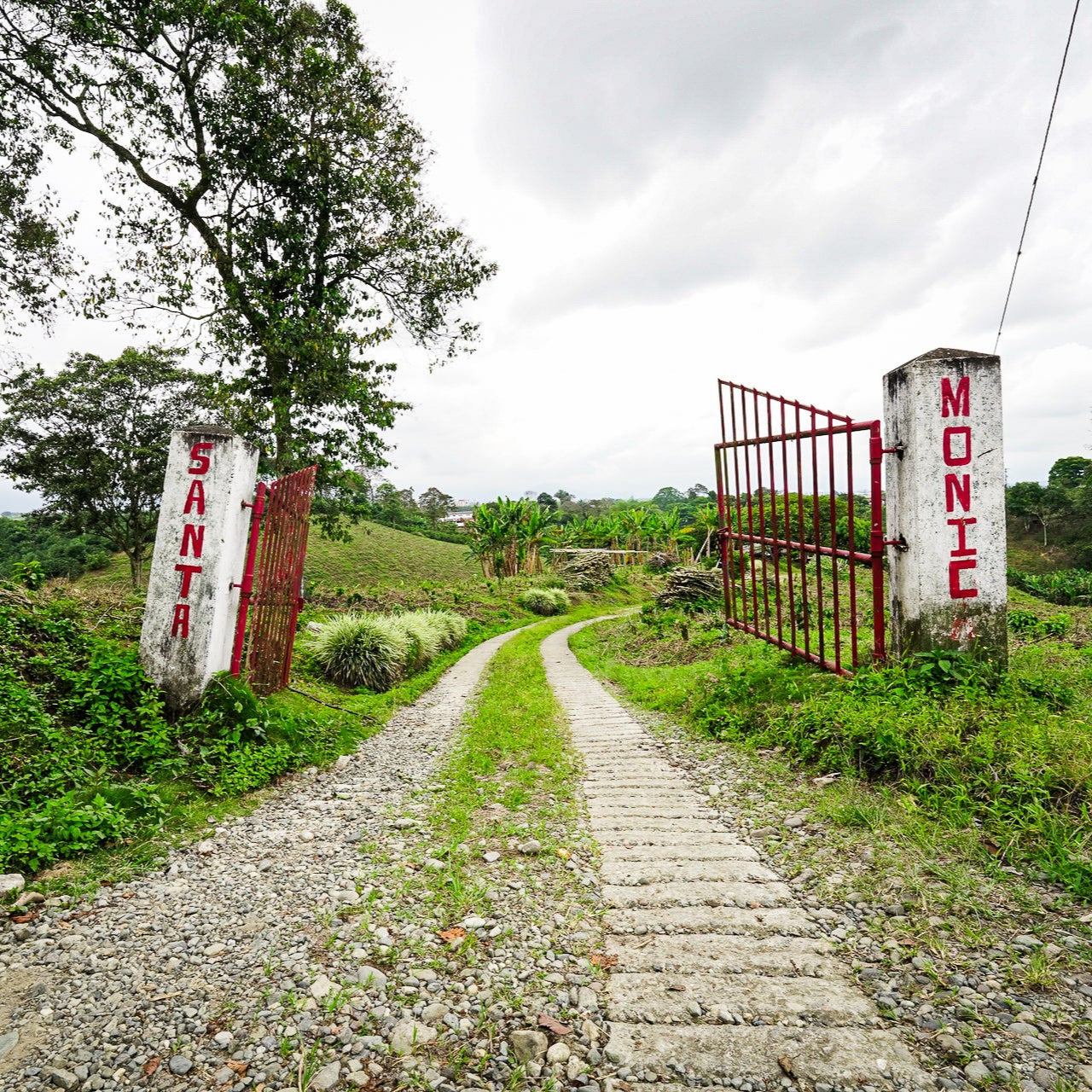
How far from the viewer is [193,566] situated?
495 centimetres

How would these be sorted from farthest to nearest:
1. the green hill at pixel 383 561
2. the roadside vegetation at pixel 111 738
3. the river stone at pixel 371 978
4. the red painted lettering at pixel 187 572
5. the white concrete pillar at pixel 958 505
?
the green hill at pixel 383 561
the red painted lettering at pixel 187 572
the white concrete pillar at pixel 958 505
the roadside vegetation at pixel 111 738
the river stone at pixel 371 978

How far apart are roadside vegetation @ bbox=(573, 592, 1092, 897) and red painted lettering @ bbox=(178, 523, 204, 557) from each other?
4.97m

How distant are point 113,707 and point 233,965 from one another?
286cm

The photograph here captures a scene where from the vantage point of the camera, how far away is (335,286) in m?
12.5

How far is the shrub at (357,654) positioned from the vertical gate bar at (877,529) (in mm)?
6367

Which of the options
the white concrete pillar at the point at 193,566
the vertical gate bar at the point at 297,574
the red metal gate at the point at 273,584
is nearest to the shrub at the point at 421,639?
the vertical gate bar at the point at 297,574

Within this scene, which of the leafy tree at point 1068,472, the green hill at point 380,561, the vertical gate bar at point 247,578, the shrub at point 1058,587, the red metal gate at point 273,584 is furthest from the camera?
the leafy tree at point 1068,472

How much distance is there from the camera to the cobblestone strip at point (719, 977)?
5.99ft

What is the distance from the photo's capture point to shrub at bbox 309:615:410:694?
320 inches

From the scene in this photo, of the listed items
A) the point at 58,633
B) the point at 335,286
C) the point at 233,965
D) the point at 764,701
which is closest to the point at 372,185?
the point at 335,286

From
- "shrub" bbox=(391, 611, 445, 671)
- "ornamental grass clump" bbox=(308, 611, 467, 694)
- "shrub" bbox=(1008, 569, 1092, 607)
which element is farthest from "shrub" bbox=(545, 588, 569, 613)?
"shrub" bbox=(1008, 569, 1092, 607)

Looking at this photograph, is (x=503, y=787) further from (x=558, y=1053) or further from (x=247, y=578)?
(x=247, y=578)

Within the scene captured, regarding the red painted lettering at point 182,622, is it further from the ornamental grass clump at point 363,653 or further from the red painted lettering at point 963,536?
the red painted lettering at point 963,536

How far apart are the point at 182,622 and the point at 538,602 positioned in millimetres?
17173
